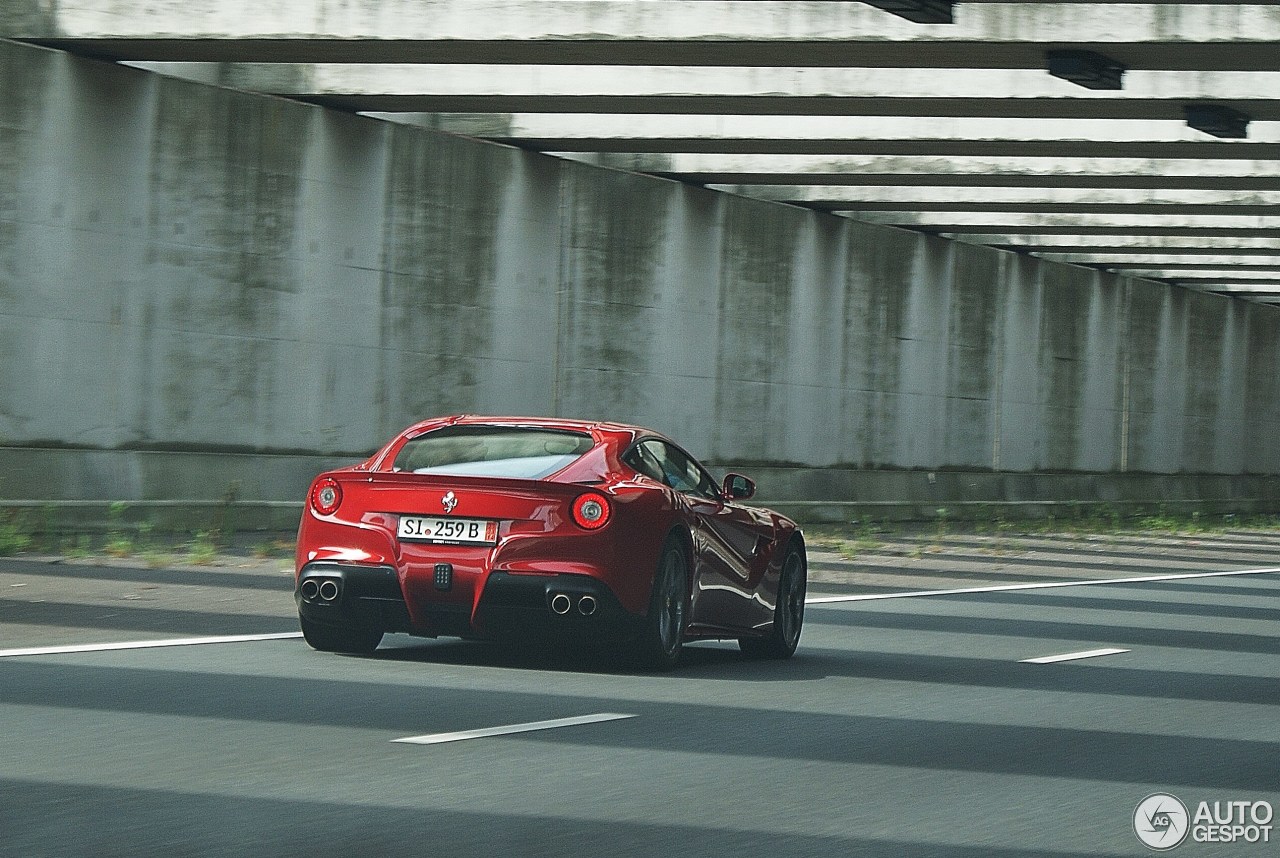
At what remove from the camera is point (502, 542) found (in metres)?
9.88

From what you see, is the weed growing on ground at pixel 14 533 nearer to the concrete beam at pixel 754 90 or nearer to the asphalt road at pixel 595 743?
the asphalt road at pixel 595 743

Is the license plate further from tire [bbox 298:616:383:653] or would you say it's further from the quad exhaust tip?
tire [bbox 298:616:383:653]

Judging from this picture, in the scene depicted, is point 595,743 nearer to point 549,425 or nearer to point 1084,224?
point 549,425

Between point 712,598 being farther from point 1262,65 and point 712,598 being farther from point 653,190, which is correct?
point 653,190

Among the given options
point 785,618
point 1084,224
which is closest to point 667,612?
point 785,618

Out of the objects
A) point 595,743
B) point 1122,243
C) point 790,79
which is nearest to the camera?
point 595,743

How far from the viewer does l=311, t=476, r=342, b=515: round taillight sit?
33.4 feet

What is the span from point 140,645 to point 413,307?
11859mm

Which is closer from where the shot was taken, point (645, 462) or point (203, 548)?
point (645, 462)

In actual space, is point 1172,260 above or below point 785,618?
above

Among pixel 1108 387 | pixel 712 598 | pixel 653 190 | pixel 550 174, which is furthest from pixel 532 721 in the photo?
pixel 1108 387

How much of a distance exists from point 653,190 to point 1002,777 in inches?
750

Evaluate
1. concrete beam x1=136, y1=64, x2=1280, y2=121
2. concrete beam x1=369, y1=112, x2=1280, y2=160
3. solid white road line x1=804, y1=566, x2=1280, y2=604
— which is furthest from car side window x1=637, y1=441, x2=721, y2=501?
concrete beam x1=369, y1=112, x2=1280, y2=160

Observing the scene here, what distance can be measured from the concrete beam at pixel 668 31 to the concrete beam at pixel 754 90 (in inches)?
48.5
